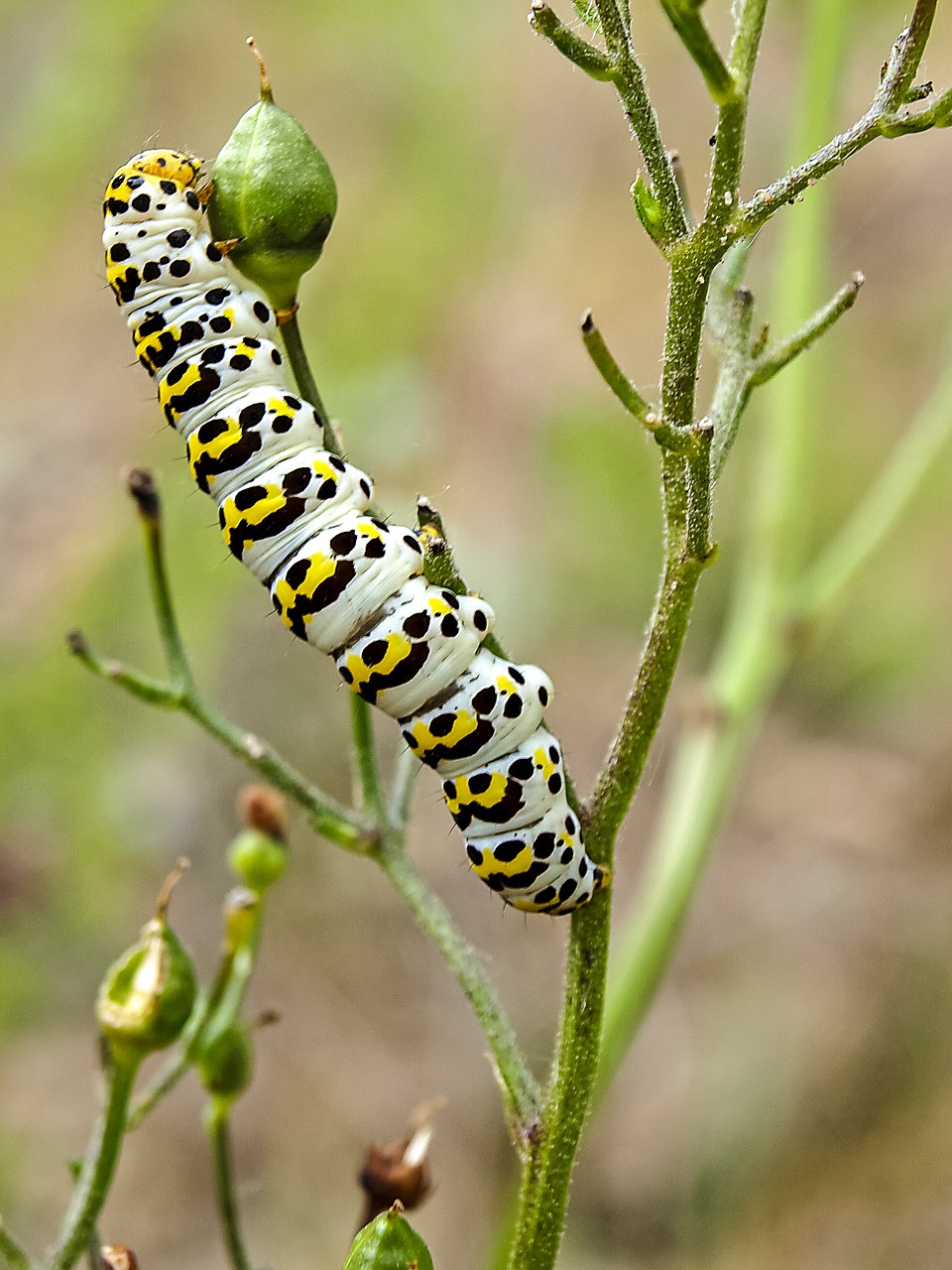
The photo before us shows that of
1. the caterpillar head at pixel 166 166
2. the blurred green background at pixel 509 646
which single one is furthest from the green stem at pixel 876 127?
the blurred green background at pixel 509 646

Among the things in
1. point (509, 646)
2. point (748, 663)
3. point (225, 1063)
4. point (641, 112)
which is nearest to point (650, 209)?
point (641, 112)

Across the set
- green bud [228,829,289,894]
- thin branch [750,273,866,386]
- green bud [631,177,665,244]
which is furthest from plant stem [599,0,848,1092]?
green bud [631,177,665,244]

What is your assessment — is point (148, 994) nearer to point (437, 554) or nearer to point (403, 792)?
point (403, 792)

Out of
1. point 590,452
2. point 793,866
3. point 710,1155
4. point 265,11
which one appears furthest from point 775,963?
point 265,11

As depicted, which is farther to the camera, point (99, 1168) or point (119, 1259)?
point (99, 1168)

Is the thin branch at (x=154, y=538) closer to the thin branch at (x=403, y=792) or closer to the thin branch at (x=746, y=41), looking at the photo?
the thin branch at (x=403, y=792)
